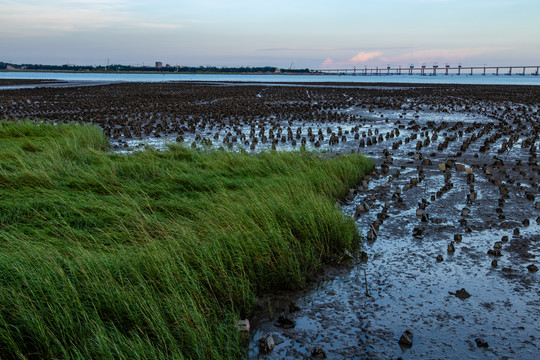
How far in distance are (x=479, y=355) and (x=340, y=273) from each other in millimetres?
2365

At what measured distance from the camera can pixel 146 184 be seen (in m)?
9.13

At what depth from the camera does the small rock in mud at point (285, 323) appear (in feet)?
17.4

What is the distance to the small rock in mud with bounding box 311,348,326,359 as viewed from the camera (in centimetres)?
477

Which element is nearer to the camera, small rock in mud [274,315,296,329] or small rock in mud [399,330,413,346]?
small rock in mud [399,330,413,346]

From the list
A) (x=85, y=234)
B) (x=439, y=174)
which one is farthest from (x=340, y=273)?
(x=439, y=174)

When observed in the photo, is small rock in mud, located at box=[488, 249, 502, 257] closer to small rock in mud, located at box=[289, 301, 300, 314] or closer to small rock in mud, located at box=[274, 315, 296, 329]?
small rock in mud, located at box=[289, 301, 300, 314]

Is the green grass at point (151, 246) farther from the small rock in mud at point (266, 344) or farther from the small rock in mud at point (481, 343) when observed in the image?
the small rock in mud at point (481, 343)

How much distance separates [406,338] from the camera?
4914mm

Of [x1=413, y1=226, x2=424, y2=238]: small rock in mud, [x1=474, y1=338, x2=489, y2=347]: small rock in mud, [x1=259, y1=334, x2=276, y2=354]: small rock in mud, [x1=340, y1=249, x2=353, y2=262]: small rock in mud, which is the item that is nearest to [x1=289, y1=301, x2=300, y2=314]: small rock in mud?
[x1=259, y1=334, x2=276, y2=354]: small rock in mud

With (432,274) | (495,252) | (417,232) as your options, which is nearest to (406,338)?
(432,274)

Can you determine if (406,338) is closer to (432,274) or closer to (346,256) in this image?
(432,274)

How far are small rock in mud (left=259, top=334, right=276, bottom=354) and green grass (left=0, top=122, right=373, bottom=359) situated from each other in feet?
1.07

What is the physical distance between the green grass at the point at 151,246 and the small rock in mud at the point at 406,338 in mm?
1749

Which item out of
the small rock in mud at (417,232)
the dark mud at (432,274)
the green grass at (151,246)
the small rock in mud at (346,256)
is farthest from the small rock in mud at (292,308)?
the small rock in mud at (417,232)
